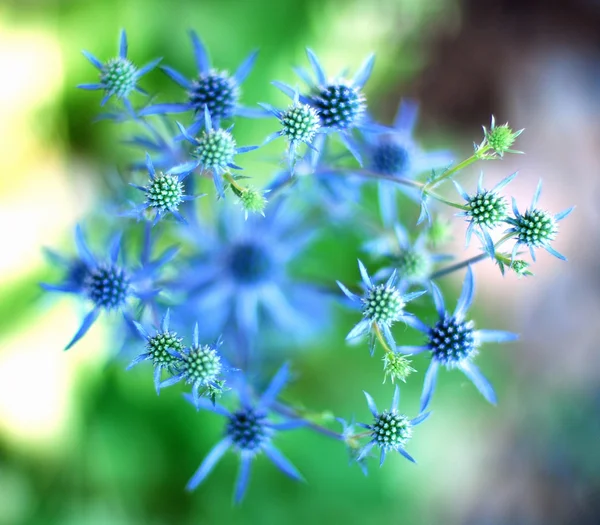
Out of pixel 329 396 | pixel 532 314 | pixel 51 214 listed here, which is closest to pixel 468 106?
pixel 532 314

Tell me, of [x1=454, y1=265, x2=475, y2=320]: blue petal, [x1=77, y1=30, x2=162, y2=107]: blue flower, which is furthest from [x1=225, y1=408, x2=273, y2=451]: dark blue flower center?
[x1=77, y1=30, x2=162, y2=107]: blue flower

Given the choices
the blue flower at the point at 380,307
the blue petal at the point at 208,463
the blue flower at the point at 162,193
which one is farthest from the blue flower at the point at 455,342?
the blue flower at the point at 162,193

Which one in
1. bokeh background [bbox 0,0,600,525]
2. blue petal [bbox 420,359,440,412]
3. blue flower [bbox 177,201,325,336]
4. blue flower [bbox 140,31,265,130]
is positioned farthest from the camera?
bokeh background [bbox 0,0,600,525]

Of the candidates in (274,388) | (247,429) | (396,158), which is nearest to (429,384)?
(274,388)

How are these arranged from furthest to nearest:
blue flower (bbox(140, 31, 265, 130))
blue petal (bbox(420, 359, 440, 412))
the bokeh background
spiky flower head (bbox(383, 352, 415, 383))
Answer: the bokeh background
blue flower (bbox(140, 31, 265, 130))
blue petal (bbox(420, 359, 440, 412))
spiky flower head (bbox(383, 352, 415, 383))

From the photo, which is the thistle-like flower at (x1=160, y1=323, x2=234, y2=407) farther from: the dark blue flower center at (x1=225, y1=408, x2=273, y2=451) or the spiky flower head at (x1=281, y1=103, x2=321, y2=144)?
the spiky flower head at (x1=281, y1=103, x2=321, y2=144)

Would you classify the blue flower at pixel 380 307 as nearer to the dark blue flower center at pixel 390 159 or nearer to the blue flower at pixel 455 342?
the blue flower at pixel 455 342
